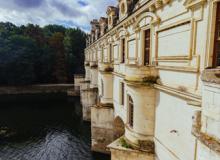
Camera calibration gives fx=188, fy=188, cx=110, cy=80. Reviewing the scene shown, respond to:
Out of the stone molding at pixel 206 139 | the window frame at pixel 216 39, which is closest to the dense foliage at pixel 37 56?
the window frame at pixel 216 39

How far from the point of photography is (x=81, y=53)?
55.5 m

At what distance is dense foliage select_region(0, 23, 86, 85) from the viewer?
133 feet

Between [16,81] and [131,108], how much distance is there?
3712 cm

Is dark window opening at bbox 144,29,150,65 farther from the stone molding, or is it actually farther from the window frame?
the stone molding

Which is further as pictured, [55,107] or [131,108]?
Result: [55,107]

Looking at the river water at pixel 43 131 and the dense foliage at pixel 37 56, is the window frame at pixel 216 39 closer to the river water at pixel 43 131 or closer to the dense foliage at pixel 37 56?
the river water at pixel 43 131

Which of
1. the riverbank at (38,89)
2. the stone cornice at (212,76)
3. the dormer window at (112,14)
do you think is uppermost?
the dormer window at (112,14)

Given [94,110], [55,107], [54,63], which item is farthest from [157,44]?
[54,63]

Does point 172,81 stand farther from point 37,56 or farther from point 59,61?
point 59,61

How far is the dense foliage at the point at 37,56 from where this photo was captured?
40531 millimetres

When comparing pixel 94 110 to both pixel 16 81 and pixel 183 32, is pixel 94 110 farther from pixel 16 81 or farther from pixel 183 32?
pixel 16 81

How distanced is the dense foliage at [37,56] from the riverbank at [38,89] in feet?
3.91

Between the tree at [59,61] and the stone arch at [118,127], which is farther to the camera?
the tree at [59,61]

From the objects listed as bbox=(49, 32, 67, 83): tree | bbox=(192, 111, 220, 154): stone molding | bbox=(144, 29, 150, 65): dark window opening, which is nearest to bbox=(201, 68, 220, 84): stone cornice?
bbox=(192, 111, 220, 154): stone molding
